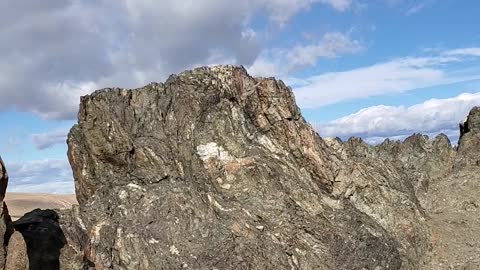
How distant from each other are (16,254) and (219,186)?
15.1 meters

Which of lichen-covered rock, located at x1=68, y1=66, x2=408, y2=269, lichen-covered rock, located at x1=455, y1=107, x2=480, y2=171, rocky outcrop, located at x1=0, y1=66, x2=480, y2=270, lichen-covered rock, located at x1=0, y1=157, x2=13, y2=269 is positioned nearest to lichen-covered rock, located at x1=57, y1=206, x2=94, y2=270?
rocky outcrop, located at x1=0, y1=66, x2=480, y2=270

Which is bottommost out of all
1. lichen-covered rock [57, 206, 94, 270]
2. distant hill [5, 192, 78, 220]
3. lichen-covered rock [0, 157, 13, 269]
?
lichen-covered rock [57, 206, 94, 270]

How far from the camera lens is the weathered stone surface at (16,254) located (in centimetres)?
1585

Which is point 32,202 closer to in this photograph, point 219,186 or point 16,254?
point 219,186

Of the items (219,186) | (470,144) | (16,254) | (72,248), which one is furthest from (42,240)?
(470,144)

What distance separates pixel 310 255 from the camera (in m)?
28.1

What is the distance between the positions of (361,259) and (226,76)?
14.0m

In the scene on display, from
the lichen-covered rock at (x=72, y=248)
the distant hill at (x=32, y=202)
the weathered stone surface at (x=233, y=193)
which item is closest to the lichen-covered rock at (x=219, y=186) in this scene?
the weathered stone surface at (x=233, y=193)

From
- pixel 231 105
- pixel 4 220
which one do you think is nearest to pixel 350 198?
pixel 231 105

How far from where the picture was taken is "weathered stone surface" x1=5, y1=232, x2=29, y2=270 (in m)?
15.9

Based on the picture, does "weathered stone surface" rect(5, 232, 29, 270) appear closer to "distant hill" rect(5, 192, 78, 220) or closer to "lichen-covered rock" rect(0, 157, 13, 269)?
"lichen-covered rock" rect(0, 157, 13, 269)

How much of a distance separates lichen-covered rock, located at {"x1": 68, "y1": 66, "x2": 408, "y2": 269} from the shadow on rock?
393cm

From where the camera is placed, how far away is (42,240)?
1970 cm

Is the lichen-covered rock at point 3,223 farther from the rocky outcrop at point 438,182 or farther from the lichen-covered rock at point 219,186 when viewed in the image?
the rocky outcrop at point 438,182
